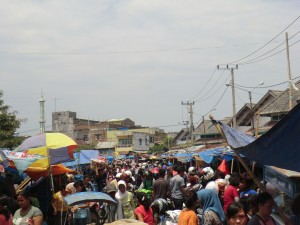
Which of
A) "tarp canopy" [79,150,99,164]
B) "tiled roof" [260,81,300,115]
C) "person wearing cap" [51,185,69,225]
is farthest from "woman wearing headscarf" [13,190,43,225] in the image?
"tiled roof" [260,81,300,115]

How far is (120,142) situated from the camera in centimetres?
9744

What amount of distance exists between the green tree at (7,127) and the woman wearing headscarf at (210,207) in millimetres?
19778

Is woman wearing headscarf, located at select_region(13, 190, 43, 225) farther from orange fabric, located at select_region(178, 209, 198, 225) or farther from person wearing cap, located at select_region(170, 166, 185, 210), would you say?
person wearing cap, located at select_region(170, 166, 185, 210)

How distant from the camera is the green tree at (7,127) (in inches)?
1051

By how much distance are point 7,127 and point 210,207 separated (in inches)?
827

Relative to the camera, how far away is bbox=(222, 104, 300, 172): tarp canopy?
4.92 m

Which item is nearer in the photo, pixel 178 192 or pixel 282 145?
pixel 282 145

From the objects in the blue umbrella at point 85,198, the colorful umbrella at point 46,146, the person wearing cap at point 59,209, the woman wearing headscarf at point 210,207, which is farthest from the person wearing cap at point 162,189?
the woman wearing headscarf at point 210,207

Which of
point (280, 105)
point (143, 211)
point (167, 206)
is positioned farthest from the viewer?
point (280, 105)

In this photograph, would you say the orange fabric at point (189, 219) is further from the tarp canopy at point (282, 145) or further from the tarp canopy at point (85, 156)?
the tarp canopy at point (85, 156)

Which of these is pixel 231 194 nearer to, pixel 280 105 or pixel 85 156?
pixel 85 156

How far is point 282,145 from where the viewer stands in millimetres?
5285

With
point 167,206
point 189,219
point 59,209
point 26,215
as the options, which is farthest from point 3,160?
point 189,219

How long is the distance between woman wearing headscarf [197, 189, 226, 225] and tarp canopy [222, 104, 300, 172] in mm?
2113
